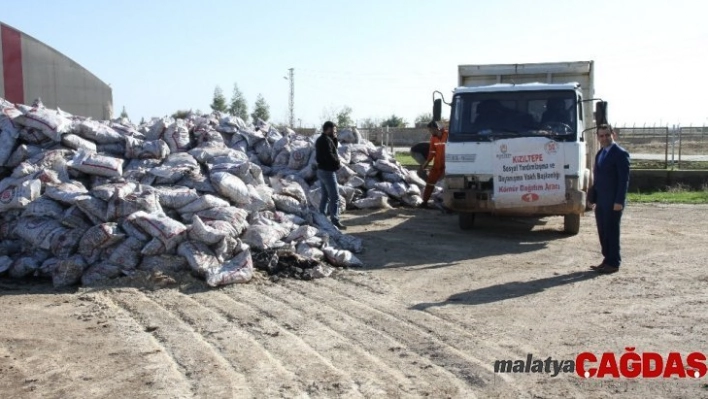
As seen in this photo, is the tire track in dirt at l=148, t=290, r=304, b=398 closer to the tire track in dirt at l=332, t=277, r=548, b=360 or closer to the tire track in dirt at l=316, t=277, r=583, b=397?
the tire track in dirt at l=316, t=277, r=583, b=397

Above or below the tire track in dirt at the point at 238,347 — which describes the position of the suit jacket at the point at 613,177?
above

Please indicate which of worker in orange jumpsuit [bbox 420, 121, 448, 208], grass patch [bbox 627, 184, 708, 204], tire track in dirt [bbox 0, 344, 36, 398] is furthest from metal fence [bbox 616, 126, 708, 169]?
tire track in dirt [bbox 0, 344, 36, 398]

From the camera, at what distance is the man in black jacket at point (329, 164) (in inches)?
444

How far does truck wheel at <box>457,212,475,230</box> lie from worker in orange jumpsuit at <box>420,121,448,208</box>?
1.96 m

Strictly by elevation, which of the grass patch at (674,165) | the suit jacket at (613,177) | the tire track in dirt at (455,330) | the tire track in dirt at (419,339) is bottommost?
the tire track in dirt at (419,339)

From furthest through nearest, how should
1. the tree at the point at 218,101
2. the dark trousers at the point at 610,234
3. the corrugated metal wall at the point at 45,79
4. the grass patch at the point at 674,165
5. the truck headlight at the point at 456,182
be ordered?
the tree at the point at 218,101 → the grass patch at the point at 674,165 → the corrugated metal wall at the point at 45,79 → the truck headlight at the point at 456,182 → the dark trousers at the point at 610,234

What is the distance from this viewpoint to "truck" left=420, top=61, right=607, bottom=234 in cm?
1041

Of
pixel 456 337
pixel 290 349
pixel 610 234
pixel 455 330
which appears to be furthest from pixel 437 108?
pixel 290 349

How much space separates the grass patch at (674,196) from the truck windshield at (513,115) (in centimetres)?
678

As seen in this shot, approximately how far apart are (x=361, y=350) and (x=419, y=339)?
555mm

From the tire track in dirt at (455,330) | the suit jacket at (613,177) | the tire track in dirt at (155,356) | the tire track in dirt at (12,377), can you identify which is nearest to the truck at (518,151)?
the suit jacket at (613,177)

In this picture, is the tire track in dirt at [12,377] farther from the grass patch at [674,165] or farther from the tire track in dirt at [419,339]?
the grass patch at [674,165]

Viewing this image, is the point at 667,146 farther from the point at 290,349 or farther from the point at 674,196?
the point at 290,349

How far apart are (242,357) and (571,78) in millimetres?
9614
